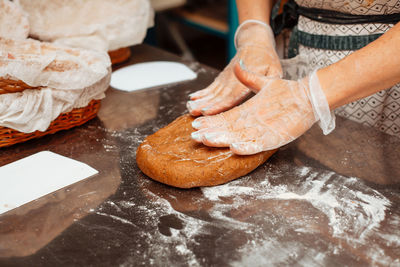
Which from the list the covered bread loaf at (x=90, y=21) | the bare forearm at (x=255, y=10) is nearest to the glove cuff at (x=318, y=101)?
the bare forearm at (x=255, y=10)

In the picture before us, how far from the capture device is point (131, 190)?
1052mm

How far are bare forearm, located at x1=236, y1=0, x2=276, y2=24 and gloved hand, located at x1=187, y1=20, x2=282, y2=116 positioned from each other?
4 centimetres

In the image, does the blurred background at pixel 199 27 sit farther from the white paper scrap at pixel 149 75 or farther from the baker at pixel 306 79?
the baker at pixel 306 79

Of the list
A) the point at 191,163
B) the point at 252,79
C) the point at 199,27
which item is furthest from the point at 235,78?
the point at 199,27

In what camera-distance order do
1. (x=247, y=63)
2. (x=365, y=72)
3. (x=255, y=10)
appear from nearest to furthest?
(x=365, y=72) < (x=247, y=63) < (x=255, y=10)

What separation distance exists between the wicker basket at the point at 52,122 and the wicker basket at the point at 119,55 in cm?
52

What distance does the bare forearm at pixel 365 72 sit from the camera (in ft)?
3.31

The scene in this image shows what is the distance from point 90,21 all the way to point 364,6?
3.96ft

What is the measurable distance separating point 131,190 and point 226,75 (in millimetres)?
591

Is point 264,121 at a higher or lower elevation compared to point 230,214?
higher

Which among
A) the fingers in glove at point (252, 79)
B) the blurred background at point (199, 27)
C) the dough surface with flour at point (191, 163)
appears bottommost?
the blurred background at point (199, 27)

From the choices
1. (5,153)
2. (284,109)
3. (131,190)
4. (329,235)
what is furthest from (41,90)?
(329,235)

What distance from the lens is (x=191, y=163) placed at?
1.05m

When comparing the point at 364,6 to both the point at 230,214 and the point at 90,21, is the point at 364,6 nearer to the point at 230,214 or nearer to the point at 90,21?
the point at 230,214
